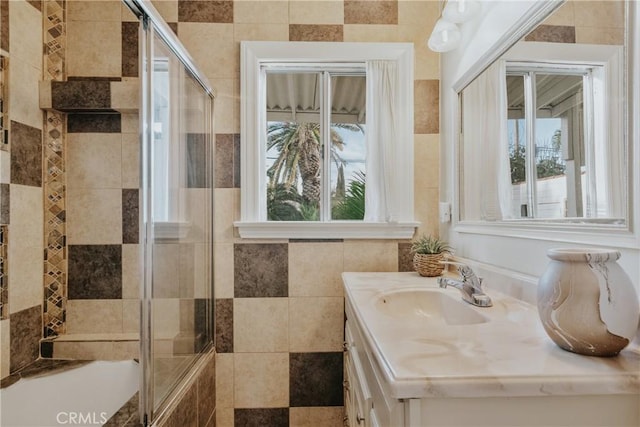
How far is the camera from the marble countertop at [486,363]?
1.85 feet

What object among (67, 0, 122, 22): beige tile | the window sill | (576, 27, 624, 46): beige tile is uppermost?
(67, 0, 122, 22): beige tile

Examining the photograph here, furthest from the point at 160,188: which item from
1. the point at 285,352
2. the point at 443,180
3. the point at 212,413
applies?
the point at 443,180

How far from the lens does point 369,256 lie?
178 centimetres

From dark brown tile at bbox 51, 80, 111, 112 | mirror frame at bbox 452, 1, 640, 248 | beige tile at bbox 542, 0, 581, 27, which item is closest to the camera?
mirror frame at bbox 452, 1, 640, 248

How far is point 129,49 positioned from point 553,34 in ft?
6.03

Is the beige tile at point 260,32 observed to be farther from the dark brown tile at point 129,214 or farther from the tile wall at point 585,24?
the tile wall at point 585,24

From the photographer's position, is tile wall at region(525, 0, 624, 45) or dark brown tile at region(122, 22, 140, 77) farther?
dark brown tile at region(122, 22, 140, 77)

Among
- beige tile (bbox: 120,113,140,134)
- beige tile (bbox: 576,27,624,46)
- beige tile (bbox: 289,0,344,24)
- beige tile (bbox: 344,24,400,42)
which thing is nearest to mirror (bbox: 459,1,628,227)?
beige tile (bbox: 576,27,624,46)

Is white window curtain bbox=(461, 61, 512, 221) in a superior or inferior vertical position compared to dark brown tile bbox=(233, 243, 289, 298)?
superior

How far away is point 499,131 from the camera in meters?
1.27

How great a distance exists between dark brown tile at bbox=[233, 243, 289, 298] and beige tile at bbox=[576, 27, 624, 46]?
54.0 inches

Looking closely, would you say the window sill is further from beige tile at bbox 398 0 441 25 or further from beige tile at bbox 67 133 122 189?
beige tile at bbox 398 0 441 25

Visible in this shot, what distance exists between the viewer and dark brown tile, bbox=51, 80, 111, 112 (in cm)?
164

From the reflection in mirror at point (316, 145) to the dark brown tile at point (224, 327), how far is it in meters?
0.54
